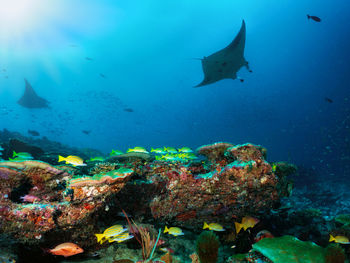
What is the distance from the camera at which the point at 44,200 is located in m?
2.86

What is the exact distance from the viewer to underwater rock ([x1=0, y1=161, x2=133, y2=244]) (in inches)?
95.9

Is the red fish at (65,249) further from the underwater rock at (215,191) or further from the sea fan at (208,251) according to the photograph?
the sea fan at (208,251)

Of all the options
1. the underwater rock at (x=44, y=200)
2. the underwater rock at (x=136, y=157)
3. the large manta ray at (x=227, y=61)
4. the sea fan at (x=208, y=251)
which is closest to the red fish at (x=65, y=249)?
the underwater rock at (x=44, y=200)

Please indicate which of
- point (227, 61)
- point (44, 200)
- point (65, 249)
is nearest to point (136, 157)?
point (44, 200)

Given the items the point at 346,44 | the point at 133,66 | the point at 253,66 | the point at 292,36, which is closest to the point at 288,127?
the point at 253,66

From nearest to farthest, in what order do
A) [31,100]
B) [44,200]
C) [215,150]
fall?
Answer: [44,200] → [215,150] → [31,100]

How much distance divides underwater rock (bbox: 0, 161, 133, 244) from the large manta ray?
9.18 metres

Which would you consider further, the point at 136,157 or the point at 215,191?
the point at 136,157

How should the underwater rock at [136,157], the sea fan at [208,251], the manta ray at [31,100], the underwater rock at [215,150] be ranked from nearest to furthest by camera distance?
1. the sea fan at [208,251]
2. the underwater rock at [136,157]
3. the underwater rock at [215,150]
4. the manta ray at [31,100]

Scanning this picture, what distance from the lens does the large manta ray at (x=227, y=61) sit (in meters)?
9.10

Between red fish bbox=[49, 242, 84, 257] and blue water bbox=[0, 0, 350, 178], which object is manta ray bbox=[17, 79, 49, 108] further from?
red fish bbox=[49, 242, 84, 257]

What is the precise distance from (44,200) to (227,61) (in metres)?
10.5

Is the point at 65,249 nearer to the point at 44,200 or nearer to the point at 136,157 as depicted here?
the point at 44,200

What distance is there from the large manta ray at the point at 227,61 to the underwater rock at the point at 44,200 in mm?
9185
